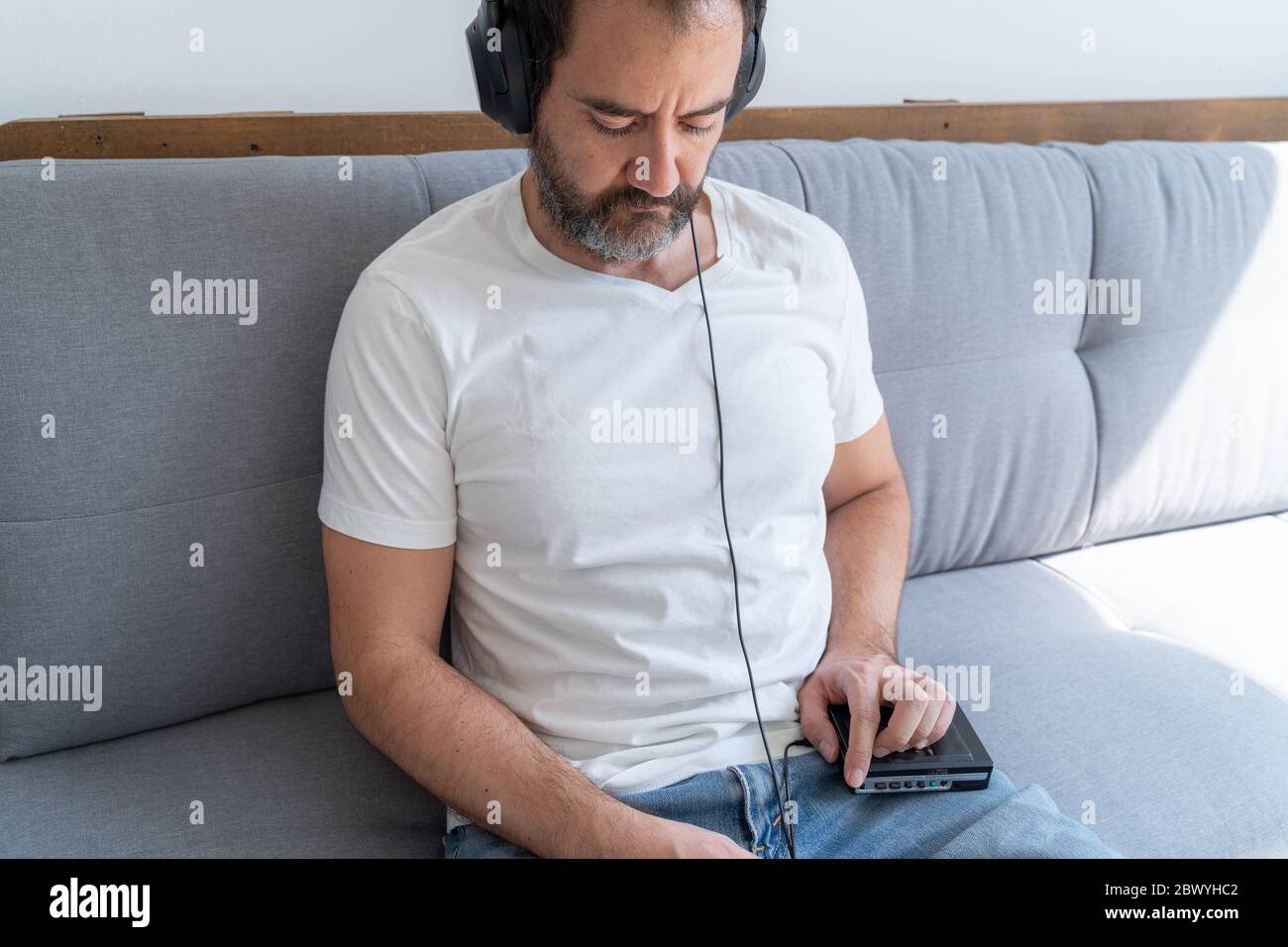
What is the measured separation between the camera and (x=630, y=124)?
3.03 ft

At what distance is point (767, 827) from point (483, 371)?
1.59 ft

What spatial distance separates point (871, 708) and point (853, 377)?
36 centimetres

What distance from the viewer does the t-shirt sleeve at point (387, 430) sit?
0.93m

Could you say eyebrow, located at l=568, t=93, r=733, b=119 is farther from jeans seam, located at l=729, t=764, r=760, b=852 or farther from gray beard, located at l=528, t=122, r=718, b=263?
jeans seam, located at l=729, t=764, r=760, b=852

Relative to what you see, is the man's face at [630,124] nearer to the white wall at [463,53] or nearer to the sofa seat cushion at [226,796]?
the white wall at [463,53]

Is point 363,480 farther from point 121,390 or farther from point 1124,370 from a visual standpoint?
point 1124,370

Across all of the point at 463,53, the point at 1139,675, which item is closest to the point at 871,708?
the point at 1139,675

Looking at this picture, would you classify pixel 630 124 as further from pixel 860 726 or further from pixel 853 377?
pixel 860 726

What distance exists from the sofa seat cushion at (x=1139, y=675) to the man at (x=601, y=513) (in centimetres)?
20

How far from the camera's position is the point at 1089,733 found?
1.18 meters

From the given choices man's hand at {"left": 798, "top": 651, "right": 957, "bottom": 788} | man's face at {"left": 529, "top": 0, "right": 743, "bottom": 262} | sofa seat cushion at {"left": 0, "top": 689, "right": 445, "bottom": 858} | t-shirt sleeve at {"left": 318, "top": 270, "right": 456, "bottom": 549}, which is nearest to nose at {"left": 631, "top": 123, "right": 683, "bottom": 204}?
man's face at {"left": 529, "top": 0, "right": 743, "bottom": 262}

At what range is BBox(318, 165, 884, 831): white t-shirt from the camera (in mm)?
943
